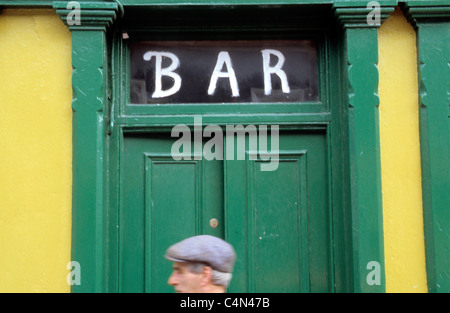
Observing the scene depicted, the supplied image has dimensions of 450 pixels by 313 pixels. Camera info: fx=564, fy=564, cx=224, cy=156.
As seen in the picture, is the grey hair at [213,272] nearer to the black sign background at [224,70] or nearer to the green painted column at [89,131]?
the green painted column at [89,131]

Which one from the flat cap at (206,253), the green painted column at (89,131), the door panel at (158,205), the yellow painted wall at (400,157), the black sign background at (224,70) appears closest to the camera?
the flat cap at (206,253)

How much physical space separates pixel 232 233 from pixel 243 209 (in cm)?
19

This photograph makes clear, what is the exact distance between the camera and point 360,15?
3932 millimetres

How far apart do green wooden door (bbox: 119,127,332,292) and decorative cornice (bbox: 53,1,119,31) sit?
33.3 inches

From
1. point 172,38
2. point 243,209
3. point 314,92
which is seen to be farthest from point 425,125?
point 172,38

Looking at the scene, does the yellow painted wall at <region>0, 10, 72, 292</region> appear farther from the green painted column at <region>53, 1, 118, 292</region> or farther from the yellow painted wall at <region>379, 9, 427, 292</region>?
the yellow painted wall at <region>379, 9, 427, 292</region>

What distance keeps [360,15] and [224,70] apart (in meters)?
1.04

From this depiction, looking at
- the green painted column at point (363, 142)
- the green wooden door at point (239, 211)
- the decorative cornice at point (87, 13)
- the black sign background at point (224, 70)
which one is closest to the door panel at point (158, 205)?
the green wooden door at point (239, 211)

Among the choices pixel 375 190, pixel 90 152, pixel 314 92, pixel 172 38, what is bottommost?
pixel 375 190

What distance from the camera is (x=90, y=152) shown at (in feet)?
12.6

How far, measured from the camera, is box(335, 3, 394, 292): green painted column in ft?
12.4

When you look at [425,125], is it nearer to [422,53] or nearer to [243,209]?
[422,53]

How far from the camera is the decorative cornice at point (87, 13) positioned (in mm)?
3883

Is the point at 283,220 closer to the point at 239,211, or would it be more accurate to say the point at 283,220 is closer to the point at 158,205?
the point at 239,211
